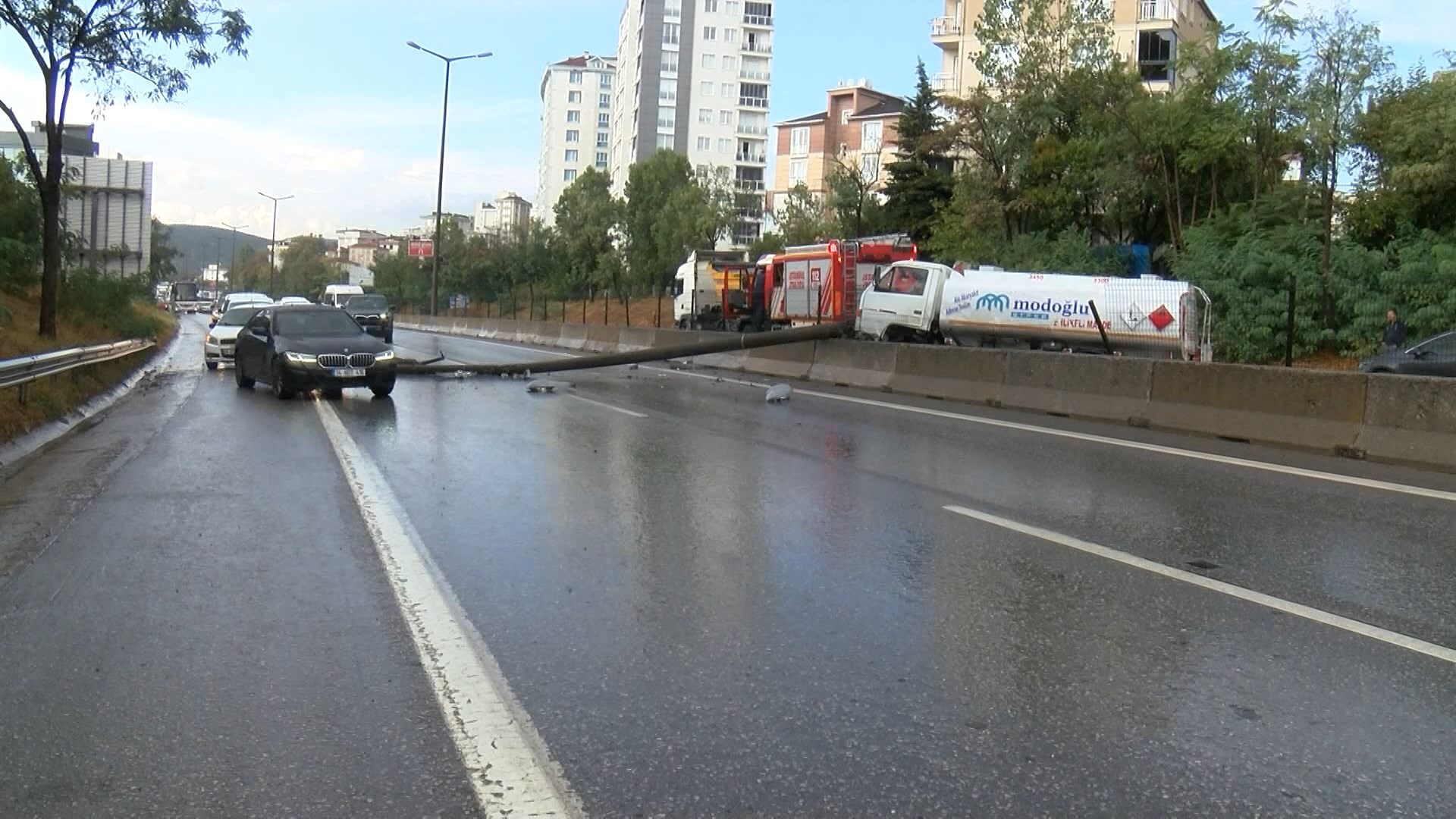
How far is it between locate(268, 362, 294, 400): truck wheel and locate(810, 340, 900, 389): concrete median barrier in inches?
382

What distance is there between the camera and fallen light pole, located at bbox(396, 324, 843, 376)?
74.5ft

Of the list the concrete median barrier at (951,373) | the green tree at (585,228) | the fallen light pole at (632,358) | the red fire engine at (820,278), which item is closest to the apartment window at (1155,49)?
the red fire engine at (820,278)

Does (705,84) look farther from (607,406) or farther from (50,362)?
(50,362)

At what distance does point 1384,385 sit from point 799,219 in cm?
4967

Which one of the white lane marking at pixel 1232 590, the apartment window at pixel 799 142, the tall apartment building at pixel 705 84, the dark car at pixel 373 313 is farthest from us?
the tall apartment building at pixel 705 84

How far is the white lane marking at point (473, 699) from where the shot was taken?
378cm

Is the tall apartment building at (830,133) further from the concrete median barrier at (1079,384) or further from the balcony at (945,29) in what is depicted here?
the concrete median barrier at (1079,384)

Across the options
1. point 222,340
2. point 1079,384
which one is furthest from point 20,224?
point 1079,384

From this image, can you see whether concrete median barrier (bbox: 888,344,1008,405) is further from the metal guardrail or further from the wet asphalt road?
the metal guardrail

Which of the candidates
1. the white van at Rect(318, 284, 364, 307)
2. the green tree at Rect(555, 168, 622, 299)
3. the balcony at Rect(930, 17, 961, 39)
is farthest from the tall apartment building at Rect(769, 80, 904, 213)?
the white van at Rect(318, 284, 364, 307)

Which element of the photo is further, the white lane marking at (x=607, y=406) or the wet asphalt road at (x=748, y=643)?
the white lane marking at (x=607, y=406)

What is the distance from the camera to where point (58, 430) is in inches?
553

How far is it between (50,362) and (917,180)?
38244 millimetres

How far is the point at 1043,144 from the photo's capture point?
3866 cm
